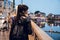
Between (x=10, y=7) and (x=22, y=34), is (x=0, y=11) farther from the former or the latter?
(x=22, y=34)

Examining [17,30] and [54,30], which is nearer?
[17,30]

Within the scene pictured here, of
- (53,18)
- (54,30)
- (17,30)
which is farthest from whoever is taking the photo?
(54,30)

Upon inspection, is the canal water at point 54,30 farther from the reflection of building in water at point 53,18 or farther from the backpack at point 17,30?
the backpack at point 17,30

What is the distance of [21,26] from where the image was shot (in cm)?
115

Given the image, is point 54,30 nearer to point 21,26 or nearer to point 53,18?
point 53,18

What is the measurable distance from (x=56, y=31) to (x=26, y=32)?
1597 millimetres

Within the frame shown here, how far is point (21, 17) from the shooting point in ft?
3.88

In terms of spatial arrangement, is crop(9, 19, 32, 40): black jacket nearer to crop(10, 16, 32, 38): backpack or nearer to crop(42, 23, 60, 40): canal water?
crop(10, 16, 32, 38): backpack

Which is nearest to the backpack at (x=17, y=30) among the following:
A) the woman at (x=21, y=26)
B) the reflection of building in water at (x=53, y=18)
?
the woman at (x=21, y=26)

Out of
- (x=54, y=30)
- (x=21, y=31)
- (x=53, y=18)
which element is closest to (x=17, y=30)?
(x=21, y=31)

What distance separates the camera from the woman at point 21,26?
1.13 metres

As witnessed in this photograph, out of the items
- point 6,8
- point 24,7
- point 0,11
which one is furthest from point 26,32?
point 0,11

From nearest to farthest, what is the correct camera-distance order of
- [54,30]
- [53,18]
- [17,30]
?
1. [17,30]
2. [53,18]
3. [54,30]

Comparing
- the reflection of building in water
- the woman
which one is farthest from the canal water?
the woman
